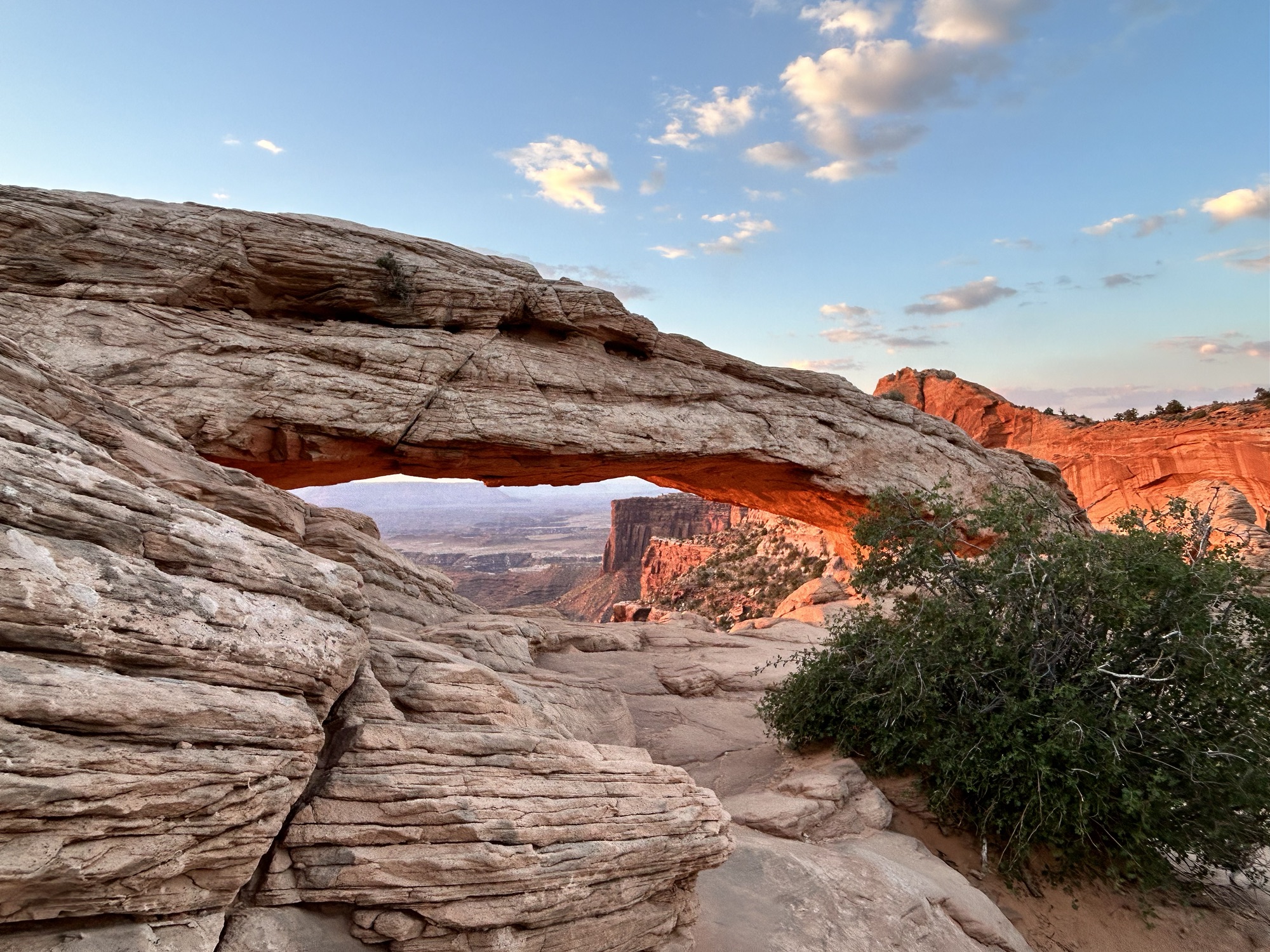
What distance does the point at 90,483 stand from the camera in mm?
4871

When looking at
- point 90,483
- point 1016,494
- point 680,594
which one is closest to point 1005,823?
point 1016,494

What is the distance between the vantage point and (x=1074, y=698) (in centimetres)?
896

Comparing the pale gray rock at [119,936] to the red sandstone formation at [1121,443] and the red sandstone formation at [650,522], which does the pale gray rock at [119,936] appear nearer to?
the red sandstone formation at [1121,443]

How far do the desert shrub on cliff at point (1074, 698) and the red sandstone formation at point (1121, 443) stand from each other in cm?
2523

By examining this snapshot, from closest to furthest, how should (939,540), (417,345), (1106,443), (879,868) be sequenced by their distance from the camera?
(879,868) → (939,540) → (417,345) → (1106,443)

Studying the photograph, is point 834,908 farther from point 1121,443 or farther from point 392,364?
point 1121,443

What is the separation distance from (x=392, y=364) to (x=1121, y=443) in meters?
40.9

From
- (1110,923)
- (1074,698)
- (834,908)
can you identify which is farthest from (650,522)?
(834,908)

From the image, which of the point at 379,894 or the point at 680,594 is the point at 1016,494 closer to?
the point at 379,894

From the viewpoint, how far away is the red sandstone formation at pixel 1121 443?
113 ft

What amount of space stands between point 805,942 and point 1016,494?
27.8ft

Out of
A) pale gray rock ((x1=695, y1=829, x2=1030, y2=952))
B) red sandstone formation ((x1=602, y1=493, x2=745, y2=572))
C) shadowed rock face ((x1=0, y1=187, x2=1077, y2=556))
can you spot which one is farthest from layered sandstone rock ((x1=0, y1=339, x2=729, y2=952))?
red sandstone formation ((x1=602, y1=493, x2=745, y2=572))

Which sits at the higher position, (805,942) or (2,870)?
(2,870)

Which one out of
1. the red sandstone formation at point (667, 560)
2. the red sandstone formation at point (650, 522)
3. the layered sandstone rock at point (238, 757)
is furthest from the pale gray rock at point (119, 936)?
the red sandstone formation at point (650, 522)
